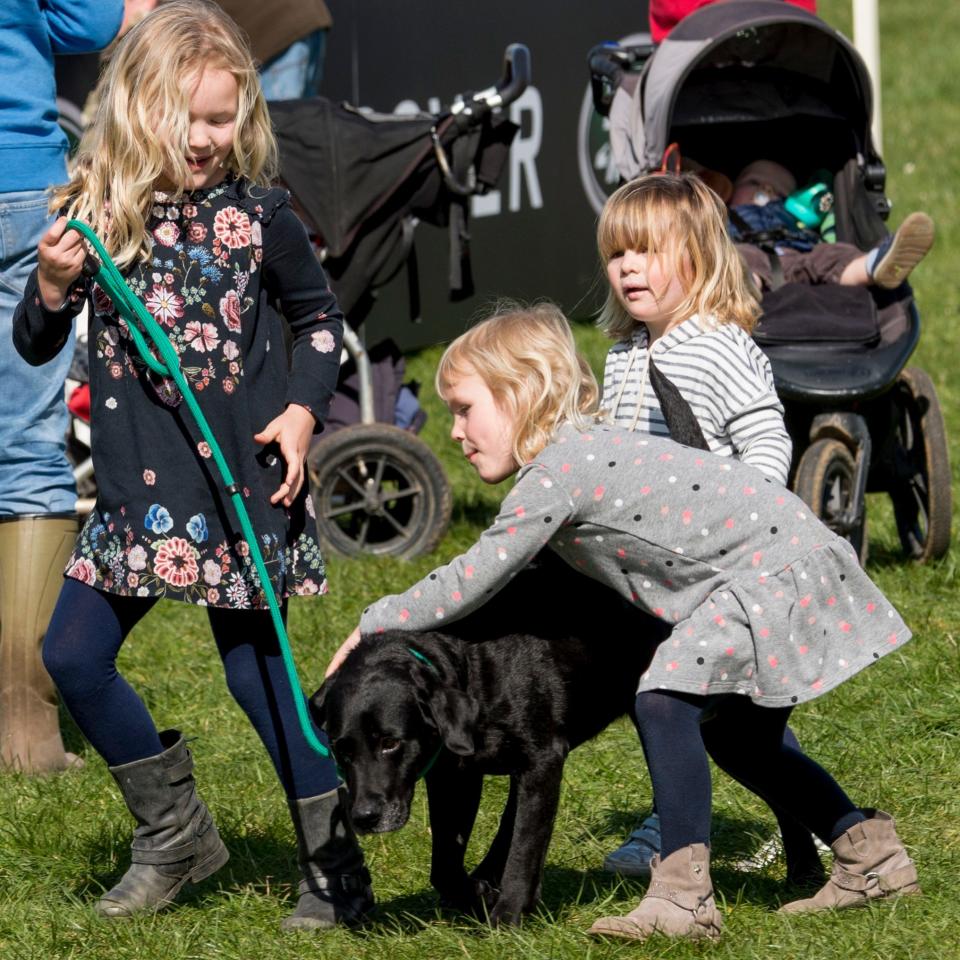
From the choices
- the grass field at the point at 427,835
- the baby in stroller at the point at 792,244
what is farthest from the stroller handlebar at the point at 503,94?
the grass field at the point at 427,835

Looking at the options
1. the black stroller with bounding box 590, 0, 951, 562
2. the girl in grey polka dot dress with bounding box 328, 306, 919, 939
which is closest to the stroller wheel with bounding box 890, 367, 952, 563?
the black stroller with bounding box 590, 0, 951, 562

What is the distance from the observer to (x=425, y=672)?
3.17m

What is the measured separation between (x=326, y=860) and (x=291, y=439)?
2.80 ft

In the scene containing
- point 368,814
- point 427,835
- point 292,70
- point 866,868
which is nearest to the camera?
point 368,814

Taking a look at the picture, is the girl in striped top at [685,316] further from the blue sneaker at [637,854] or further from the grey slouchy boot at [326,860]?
the grey slouchy boot at [326,860]

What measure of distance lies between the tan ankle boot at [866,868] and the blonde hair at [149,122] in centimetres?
176

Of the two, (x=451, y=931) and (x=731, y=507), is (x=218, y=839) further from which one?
(x=731, y=507)

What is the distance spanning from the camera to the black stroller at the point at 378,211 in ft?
20.3

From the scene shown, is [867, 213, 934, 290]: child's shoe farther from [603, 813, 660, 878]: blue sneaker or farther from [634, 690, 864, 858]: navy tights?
[634, 690, 864, 858]: navy tights

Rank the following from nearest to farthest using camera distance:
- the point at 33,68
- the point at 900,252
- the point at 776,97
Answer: the point at 33,68, the point at 900,252, the point at 776,97

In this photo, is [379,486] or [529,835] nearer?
[529,835]

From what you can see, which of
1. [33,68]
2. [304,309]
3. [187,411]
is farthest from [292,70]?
[187,411]

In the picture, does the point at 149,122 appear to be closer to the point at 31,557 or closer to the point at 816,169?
the point at 31,557

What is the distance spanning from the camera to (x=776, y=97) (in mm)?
6250
